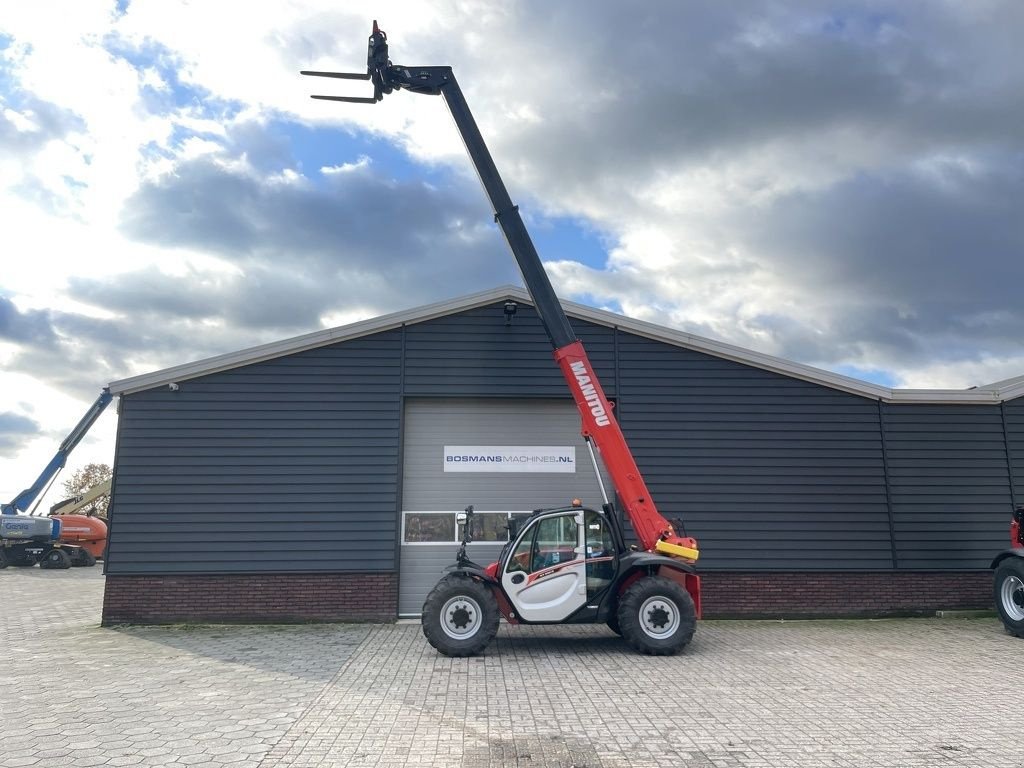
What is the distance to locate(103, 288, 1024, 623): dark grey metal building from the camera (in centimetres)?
1220

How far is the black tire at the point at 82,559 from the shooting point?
2594cm

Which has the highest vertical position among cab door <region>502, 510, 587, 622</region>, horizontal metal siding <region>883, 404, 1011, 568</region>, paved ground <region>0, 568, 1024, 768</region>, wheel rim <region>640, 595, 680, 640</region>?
horizontal metal siding <region>883, 404, 1011, 568</region>

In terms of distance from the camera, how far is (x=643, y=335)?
43.6 feet

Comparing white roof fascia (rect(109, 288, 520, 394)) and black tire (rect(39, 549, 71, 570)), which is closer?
white roof fascia (rect(109, 288, 520, 394))

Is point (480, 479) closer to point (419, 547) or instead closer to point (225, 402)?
point (419, 547)

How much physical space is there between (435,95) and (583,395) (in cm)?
525

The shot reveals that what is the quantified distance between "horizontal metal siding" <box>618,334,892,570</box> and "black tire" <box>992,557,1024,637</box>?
1.77 metres

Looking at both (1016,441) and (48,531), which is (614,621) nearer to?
(1016,441)

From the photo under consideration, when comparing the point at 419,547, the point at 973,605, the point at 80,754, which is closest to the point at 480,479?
the point at 419,547

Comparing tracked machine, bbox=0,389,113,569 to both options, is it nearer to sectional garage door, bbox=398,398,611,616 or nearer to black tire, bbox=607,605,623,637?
sectional garage door, bbox=398,398,611,616

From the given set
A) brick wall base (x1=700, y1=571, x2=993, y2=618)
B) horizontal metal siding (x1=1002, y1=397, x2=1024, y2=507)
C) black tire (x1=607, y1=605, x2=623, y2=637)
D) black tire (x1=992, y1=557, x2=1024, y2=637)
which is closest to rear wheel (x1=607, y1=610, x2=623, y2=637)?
black tire (x1=607, y1=605, x2=623, y2=637)

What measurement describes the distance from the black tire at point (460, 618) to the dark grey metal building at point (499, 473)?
3075 millimetres

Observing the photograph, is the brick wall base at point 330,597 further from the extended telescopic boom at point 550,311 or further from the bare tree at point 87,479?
the bare tree at point 87,479

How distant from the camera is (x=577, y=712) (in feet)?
22.7
